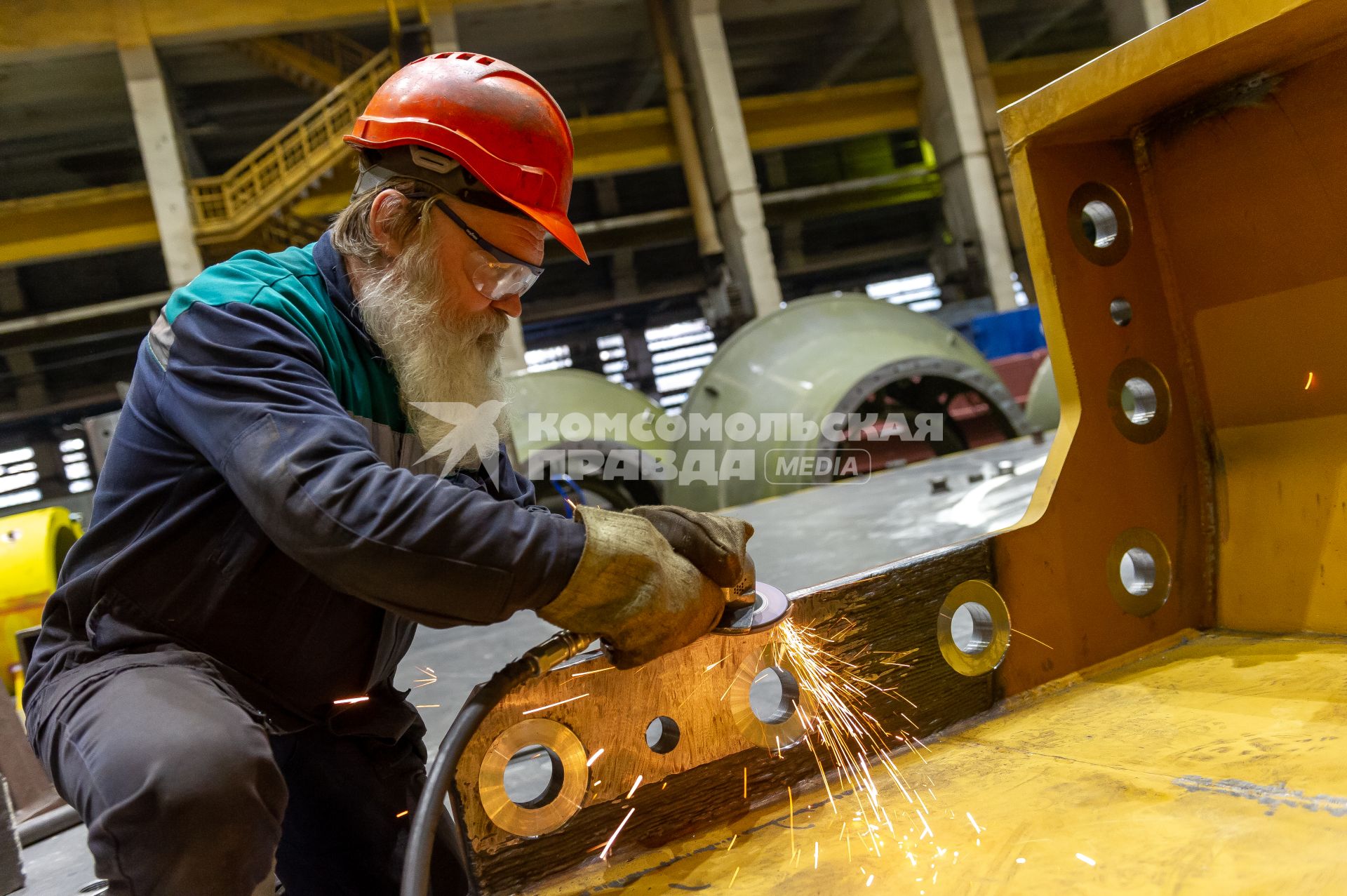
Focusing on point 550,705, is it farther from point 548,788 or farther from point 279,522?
point 279,522

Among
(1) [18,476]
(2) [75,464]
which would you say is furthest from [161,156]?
(1) [18,476]

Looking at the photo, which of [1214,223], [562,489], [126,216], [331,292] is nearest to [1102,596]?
[1214,223]

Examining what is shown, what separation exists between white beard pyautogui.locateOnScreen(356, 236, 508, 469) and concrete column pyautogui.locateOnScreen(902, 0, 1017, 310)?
11.1m

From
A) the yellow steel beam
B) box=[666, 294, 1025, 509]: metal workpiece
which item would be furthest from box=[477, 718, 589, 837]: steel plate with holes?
the yellow steel beam

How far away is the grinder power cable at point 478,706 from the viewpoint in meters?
0.90

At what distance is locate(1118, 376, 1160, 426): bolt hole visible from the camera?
1.48m

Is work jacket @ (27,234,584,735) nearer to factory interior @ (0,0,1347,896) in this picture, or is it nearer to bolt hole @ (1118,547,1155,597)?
factory interior @ (0,0,1347,896)

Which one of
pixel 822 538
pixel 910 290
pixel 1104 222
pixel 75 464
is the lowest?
pixel 822 538

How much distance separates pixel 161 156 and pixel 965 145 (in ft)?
31.4

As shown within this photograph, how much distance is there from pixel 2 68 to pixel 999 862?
12951 millimetres

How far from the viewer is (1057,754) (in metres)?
1.15

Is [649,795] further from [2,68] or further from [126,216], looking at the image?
[2,68]

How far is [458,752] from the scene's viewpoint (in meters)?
0.95

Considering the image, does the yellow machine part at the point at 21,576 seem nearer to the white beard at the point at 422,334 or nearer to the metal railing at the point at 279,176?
the white beard at the point at 422,334
